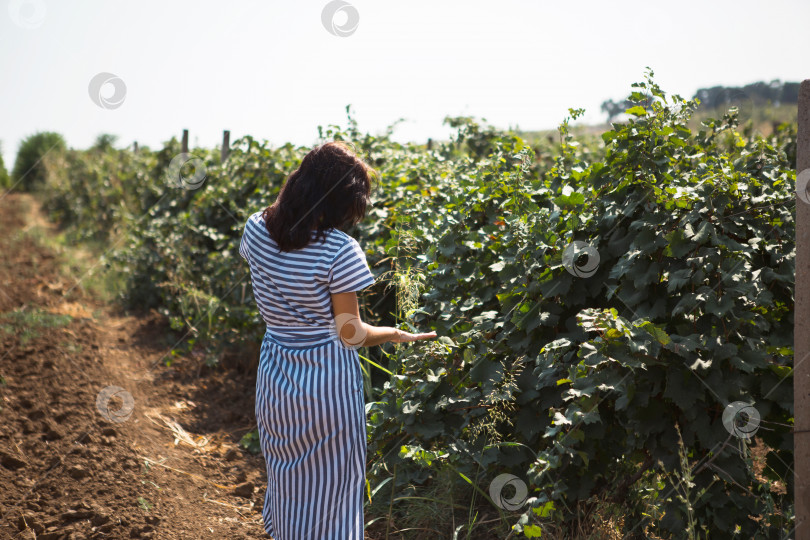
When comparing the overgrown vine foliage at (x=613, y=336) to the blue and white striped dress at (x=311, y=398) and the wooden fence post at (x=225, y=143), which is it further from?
the wooden fence post at (x=225, y=143)

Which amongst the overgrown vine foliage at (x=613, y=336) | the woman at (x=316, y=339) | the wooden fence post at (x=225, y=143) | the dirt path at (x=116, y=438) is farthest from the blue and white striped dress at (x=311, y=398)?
the wooden fence post at (x=225, y=143)

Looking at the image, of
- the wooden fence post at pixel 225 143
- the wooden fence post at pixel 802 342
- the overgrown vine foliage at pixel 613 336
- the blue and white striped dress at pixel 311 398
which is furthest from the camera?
the wooden fence post at pixel 225 143

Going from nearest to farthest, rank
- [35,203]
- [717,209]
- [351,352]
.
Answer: [351,352] → [717,209] → [35,203]

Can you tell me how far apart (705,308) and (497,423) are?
1.05 meters

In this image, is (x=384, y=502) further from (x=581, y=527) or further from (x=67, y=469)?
(x=67, y=469)

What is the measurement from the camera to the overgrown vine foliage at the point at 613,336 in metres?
2.32

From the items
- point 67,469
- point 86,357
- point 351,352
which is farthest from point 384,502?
point 86,357

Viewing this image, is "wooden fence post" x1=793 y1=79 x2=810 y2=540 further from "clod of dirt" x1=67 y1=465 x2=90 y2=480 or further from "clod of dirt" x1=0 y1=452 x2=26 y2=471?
"clod of dirt" x1=0 y1=452 x2=26 y2=471

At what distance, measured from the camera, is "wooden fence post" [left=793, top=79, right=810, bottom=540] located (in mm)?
2043

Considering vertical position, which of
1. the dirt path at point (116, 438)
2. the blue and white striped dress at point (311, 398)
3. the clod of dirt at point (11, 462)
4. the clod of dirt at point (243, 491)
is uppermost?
the blue and white striped dress at point (311, 398)

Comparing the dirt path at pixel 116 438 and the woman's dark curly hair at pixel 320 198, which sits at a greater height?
the woman's dark curly hair at pixel 320 198

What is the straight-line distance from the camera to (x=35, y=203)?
721 inches

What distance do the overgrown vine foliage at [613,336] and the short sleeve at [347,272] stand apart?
2.56 ft

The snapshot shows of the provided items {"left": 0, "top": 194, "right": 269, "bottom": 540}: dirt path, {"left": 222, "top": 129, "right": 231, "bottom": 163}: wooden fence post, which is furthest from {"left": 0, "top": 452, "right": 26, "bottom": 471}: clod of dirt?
{"left": 222, "top": 129, "right": 231, "bottom": 163}: wooden fence post
